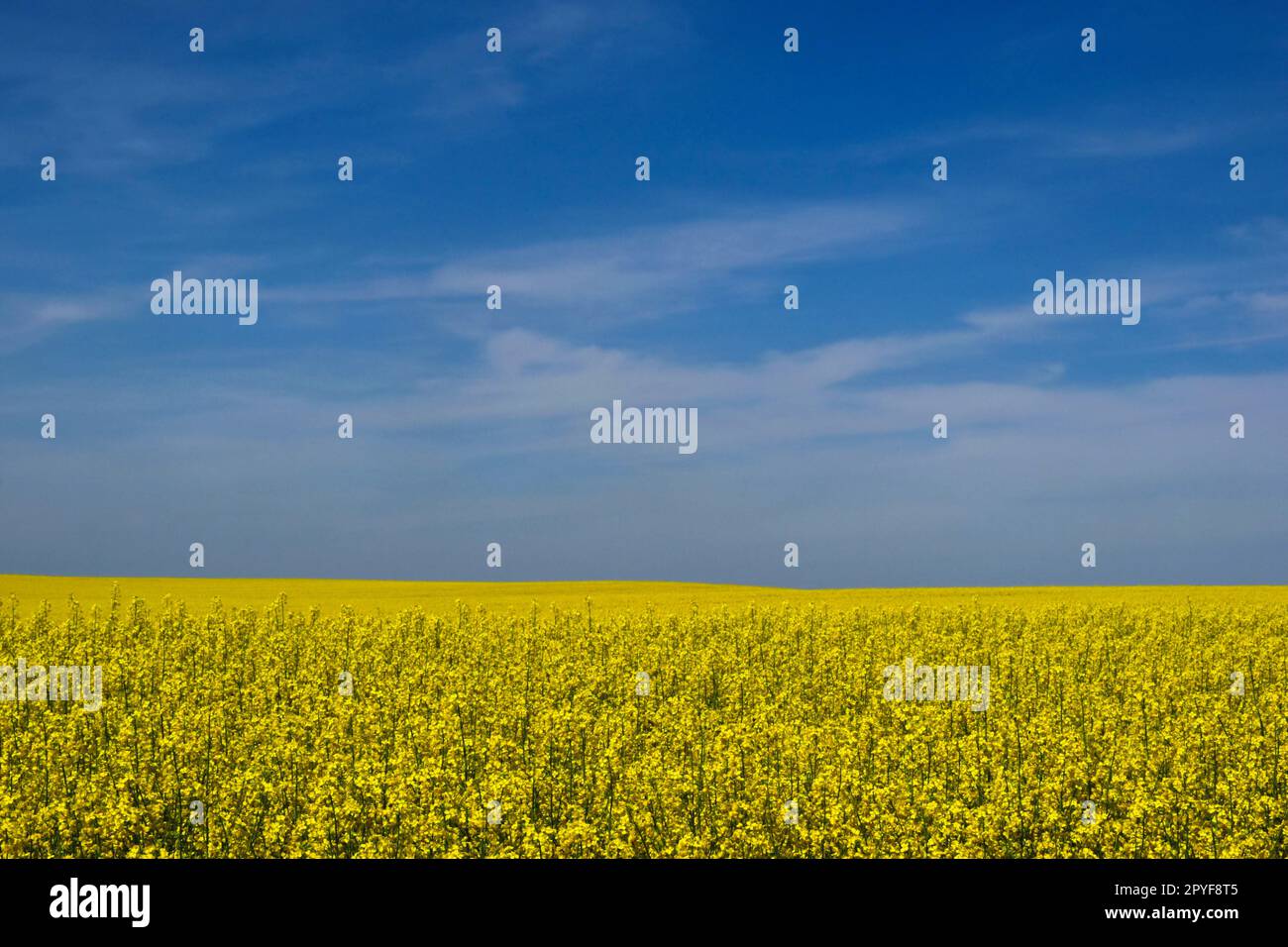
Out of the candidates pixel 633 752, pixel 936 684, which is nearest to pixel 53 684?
pixel 633 752

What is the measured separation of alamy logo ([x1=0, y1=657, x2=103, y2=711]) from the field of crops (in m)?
0.21

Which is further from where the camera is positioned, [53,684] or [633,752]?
[53,684]

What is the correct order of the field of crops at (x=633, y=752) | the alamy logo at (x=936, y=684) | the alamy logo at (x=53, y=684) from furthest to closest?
the alamy logo at (x=53, y=684), the alamy logo at (x=936, y=684), the field of crops at (x=633, y=752)

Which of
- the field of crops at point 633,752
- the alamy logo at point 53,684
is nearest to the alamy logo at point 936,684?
the field of crops at point 633,752

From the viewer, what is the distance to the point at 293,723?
47.0ft

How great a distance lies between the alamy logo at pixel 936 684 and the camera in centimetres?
1678

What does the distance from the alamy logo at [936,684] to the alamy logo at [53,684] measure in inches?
514

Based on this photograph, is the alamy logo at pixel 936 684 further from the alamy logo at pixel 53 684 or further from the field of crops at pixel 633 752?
the alamy logo at pixel 53 684

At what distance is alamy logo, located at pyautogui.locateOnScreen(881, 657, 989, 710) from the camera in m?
16.8

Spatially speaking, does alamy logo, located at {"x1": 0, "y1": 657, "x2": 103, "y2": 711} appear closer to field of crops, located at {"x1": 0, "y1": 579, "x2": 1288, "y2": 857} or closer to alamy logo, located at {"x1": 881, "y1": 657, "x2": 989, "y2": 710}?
field of crops, located at {"x1": 0, "y1": 579, "x2": 1288, "y2": 857}

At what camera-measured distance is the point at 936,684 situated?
750 inches

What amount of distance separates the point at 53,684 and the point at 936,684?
15.5m

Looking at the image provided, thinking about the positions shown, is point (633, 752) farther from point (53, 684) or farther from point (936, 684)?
point (53, 684)

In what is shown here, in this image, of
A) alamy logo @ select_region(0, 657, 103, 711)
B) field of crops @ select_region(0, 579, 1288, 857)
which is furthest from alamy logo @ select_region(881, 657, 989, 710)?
alamy logo @ select_region(0, 657, 103, 711)
